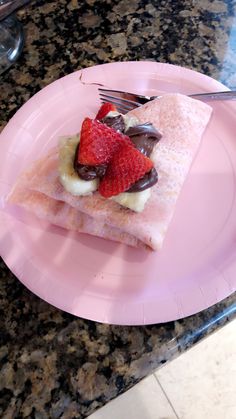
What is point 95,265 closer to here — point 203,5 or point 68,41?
point 68,41

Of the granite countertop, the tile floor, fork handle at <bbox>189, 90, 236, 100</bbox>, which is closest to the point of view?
the granite countertop

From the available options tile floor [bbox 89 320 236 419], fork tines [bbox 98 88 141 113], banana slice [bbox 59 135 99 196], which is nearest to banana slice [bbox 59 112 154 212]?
banana slice [bbox 59 135 99 196]

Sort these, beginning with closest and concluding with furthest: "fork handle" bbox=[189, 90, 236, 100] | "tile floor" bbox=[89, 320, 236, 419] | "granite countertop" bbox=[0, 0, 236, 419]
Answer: "granite countertop" bbox=[0, 0, 236, 419] → "fork handle" bbox=[189, 90, 236, 100] → "tile floor" bbox=[89, 320, 236, 419]

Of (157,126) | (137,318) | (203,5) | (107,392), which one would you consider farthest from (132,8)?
(107,392)

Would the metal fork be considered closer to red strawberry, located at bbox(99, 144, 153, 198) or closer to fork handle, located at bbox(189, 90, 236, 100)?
fork handle, located at bbox(189, 90, 236, 100)

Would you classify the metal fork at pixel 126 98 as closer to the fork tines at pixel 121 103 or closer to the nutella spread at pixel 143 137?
the fork tines at pixel 121 103

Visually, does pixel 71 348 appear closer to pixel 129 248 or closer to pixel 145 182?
pixel 129 248
